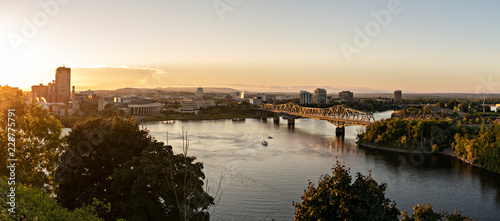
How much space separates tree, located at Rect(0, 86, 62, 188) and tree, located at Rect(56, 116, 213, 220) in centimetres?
77

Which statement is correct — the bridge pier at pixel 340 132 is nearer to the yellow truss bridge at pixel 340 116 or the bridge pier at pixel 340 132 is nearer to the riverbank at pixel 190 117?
the yellow truss bridge at pixel 340 116

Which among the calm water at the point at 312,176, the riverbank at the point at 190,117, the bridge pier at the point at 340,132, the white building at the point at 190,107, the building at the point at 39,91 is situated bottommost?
the calm water at the point at 312,176

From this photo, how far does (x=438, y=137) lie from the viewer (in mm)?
23719

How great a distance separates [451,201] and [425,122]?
42.4ft

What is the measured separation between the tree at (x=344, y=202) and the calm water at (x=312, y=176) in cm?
502

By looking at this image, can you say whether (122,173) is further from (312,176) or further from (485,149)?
(485,149)

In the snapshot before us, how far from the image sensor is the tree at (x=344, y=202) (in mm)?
5922

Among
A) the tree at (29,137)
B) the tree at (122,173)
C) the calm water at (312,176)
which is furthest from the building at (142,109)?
the tree at (29,137)

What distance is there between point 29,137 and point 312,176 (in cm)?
1207

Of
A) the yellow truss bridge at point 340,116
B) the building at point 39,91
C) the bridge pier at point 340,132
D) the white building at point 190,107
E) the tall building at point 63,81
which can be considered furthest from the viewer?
the building at point 39,91

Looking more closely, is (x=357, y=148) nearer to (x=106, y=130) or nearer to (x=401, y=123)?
(x=401, y=123)

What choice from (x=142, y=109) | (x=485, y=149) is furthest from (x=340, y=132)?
(x=142, y=109)

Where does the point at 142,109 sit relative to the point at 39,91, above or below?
below

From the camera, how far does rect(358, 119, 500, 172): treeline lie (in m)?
18.8
